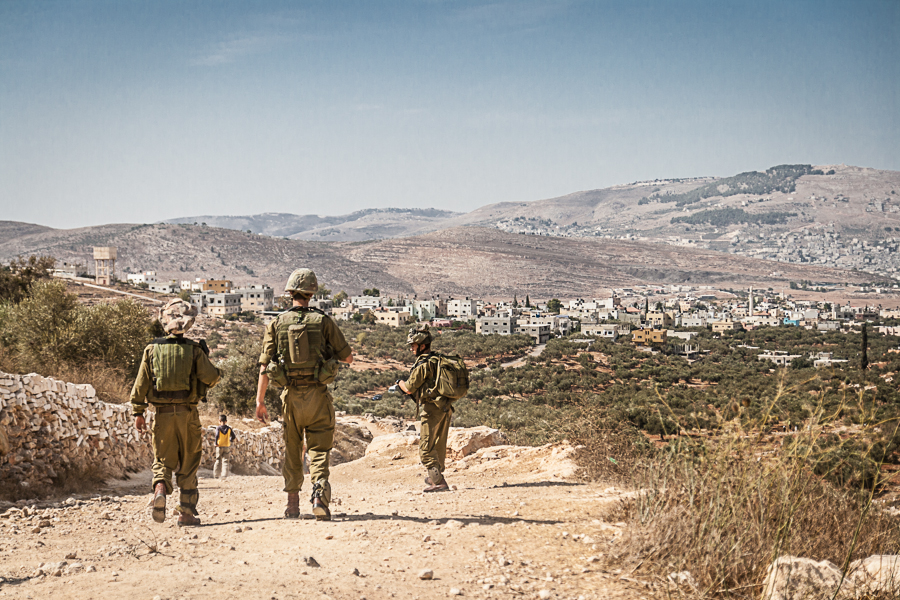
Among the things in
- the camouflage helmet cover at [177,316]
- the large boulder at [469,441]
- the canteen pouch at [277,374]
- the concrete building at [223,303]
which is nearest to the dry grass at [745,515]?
the canteen pouch at [277,374]

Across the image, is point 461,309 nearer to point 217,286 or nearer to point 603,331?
point 603,331

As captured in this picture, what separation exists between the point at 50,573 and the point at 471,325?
93091 mm

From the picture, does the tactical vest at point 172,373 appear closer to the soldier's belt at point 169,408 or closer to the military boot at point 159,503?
the soldier's belt at point 169,408

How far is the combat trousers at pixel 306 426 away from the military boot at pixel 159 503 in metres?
0.93

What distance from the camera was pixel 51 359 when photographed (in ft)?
50.7

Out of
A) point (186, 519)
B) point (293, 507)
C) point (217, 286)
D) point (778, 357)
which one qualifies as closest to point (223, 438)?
point (186, 519)

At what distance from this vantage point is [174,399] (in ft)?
18.7

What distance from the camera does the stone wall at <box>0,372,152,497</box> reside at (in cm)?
720

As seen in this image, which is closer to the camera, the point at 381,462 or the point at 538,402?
the point at 381,462

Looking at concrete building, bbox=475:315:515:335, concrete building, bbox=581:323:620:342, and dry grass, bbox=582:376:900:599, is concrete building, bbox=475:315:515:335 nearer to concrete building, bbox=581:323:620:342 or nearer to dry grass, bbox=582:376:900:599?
concrete building, bbox=581:323:620:342

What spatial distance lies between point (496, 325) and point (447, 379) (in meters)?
83.0

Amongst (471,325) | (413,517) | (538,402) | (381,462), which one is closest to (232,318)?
(471,325)

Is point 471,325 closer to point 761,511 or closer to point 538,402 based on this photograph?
point 538,402

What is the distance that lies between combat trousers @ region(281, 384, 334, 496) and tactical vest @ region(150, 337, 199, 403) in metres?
0.78
